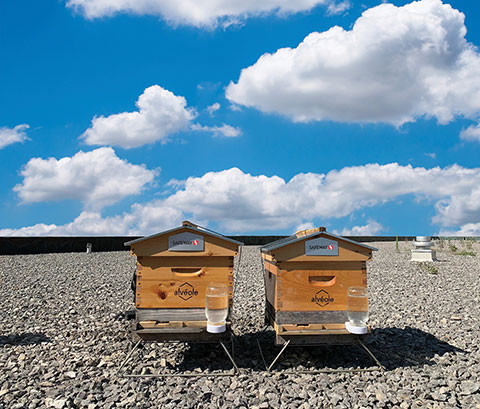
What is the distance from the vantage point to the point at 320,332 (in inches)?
206

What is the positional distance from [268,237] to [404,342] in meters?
24.1

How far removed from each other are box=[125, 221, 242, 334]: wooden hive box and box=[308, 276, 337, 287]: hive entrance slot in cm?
100

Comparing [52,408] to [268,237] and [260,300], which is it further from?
[268,237]

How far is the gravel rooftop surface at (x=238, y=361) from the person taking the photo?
4.54 m

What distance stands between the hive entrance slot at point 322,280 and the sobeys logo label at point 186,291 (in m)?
1.42

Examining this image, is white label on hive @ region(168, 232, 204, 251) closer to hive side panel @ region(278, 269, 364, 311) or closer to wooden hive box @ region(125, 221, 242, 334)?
wooden hive box @ region(125, 221, 242, 334)

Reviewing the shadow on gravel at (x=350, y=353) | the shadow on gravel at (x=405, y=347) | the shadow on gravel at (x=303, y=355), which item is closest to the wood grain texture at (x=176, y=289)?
the shadow on gravel at (x=303, y=355)

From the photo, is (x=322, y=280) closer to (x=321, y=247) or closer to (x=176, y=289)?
(x=321, y=247)

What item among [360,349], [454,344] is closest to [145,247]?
[360,349]

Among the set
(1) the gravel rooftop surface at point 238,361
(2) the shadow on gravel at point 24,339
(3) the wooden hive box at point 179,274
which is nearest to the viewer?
(1) the gravel rooftop surface at point 238,361

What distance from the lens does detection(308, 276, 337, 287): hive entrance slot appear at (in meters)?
5.34

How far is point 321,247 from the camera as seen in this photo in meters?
5.29

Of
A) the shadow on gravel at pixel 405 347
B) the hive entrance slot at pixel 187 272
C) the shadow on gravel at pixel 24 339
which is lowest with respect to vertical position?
the shadow on gravel at pixel 405 347

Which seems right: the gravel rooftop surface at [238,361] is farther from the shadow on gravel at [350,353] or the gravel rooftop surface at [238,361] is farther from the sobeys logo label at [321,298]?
the sobeys logo label at [321,298]
